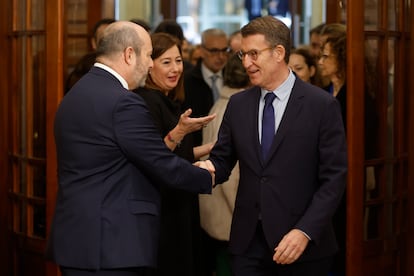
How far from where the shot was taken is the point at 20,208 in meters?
4.90

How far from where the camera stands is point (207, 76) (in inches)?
250

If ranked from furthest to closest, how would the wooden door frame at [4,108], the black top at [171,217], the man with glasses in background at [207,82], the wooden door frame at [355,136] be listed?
1. the man with glasses in background at [207,82]
2. the wooden door frame at [4,108]
3. the wooden door frame at [355,136]
4. the black top at [171,217]

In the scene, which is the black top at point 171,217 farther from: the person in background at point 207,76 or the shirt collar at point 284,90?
→ the person in background at point 207,76

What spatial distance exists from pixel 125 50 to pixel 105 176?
51cm

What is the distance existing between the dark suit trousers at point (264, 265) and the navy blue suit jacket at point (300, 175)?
0.12 ft

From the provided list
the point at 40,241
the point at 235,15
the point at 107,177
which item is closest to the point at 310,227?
the point at 107,177

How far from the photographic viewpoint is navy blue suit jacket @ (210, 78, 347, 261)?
129 inches

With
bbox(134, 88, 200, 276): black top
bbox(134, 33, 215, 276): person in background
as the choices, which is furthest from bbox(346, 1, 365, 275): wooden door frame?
bbox(134, 88, 200, 276): black top

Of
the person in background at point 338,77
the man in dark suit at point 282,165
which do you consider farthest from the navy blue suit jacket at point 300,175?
the person in background at point 338,77

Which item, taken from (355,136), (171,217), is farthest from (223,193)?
(355,136)

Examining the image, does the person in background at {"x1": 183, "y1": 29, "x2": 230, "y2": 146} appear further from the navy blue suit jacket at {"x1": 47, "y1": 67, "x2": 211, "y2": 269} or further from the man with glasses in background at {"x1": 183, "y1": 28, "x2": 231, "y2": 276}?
the navy blue suit jacket at {"x1": 47, "y1": 67, "x2": 211, "y2": 269}

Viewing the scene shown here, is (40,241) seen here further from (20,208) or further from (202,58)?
(202,58)

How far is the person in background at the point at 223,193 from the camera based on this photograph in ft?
15.1

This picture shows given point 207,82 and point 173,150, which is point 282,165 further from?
point 207,82
